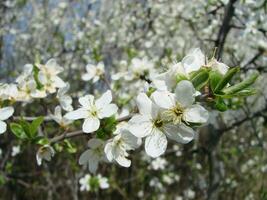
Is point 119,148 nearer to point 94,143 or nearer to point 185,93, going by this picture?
point 94,143

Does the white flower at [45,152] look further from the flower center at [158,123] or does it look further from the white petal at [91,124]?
the flower center at [158,123]

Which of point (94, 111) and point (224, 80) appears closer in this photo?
point (224, 80)

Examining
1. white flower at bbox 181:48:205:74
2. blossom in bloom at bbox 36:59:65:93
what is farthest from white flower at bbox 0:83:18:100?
white flower at bbox 181:48:205:74

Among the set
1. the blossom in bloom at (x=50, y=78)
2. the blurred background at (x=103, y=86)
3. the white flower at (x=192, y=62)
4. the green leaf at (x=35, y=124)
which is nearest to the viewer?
the white flower at (x=192, y=62)

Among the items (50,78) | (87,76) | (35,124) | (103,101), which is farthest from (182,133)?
(87,76)

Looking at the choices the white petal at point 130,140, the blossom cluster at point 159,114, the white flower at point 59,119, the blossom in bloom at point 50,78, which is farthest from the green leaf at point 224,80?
the blossom in bloom at point 50,78

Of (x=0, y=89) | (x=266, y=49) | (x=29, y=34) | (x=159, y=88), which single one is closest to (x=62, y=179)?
(x=29, y=34)
